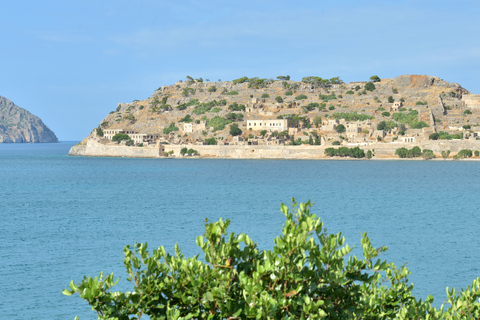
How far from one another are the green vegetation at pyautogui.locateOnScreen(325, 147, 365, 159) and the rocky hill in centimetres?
186

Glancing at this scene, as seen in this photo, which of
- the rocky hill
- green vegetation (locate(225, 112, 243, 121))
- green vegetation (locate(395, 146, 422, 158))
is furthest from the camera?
green vegetation (locate(225, 112, 243, 121))

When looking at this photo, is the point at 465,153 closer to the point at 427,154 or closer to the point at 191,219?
the point at 427,154

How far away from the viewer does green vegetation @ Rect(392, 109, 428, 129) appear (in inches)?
3152

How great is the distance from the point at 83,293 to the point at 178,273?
3.42 ft

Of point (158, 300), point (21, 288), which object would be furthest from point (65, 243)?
point (158, 300)

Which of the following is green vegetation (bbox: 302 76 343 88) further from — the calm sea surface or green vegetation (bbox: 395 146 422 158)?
the calm sea surface

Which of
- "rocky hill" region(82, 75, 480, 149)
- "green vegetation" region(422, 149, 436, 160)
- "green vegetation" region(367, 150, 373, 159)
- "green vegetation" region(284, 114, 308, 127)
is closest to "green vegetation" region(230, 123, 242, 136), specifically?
"rocky hill" region(82, 75, 480, 149)

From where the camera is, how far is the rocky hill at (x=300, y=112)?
261 ft

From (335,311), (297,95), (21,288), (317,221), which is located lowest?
(21,288)

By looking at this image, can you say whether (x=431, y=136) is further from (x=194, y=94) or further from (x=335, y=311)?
(x=335, y=311)

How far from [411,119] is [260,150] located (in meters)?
23.1

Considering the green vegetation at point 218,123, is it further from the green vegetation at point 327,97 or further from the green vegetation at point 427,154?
the green vegetation at point 427,154

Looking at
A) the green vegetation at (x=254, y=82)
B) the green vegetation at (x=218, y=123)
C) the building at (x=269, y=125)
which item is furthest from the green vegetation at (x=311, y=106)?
the green vegetation at (x=254, y=82)

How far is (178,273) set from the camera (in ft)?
20.4
